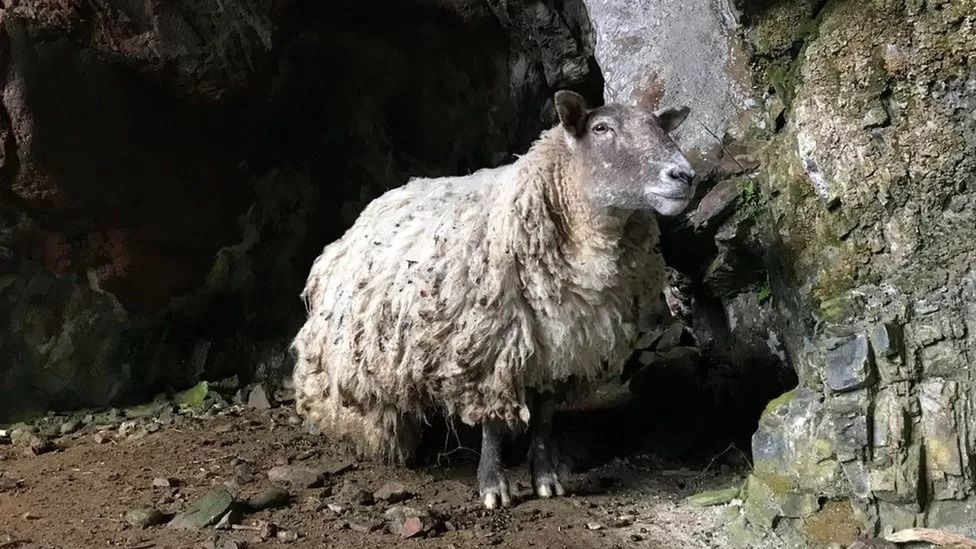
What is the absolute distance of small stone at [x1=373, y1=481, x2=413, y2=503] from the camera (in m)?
3.48

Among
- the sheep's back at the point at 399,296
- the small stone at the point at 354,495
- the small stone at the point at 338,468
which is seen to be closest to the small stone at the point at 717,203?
the sheep's back at the point at 399,296

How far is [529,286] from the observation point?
3252mm

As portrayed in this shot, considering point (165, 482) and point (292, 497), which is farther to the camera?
point (165, 482)

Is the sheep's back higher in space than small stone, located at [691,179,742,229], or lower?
lower

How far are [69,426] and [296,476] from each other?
1.99 metres

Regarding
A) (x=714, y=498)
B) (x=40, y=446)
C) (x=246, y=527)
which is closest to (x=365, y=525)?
(x=246, y=527)

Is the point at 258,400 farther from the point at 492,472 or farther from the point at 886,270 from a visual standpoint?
the point at 886,270

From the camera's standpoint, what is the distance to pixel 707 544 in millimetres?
2859

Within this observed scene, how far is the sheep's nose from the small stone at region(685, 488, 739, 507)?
4.46ft

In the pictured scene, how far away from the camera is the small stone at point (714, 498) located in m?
3.18

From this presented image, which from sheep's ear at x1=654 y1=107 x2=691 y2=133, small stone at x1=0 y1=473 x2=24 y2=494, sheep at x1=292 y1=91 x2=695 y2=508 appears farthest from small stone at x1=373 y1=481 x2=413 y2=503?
sheep's ear at x1=654 y1=107 x2=691 y2=133

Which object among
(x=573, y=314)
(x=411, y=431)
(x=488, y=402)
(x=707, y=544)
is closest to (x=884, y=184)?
(x=573, y=314)

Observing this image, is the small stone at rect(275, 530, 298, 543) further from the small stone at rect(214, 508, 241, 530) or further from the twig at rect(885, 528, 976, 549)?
the twig at rect(885, 528, 976, 549)

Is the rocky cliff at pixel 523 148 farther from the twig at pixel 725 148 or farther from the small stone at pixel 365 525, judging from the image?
the small stone at pixel 365 525
